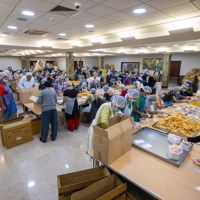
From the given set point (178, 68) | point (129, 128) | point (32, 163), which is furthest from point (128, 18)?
point (178, 68)

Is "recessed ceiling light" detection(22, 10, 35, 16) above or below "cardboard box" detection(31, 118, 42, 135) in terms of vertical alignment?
above

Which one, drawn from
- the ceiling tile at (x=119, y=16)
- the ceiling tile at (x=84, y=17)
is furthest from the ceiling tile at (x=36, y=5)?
the ceiling tile at (x=119, y=16)

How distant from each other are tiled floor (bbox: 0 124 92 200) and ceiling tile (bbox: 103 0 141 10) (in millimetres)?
2852

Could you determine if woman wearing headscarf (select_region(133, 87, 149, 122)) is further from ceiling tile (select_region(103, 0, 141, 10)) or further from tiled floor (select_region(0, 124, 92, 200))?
ceiling tile (select_region(103, 0, 141, 10))

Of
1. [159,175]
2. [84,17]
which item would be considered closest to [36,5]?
[84,17]

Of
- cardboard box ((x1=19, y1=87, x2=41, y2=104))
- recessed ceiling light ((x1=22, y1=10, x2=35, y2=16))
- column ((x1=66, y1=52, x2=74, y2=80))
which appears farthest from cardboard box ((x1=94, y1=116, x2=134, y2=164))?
column ((x1=66, y1=52, x2=74, y2=80))

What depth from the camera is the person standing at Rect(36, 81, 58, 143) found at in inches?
122

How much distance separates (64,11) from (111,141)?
2.78m

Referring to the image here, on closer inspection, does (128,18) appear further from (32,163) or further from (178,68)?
(178,68)

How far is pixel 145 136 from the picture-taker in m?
2.09

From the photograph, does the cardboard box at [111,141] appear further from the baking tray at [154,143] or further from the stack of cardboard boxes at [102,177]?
the baking tray at [154,143]

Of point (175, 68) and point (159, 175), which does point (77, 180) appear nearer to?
point (159, 175)

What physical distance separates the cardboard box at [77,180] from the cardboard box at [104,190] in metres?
0.08

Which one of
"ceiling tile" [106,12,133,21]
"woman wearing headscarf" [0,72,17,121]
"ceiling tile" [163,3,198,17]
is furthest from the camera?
"woman wearing headscarf" [0,72,17,121]
